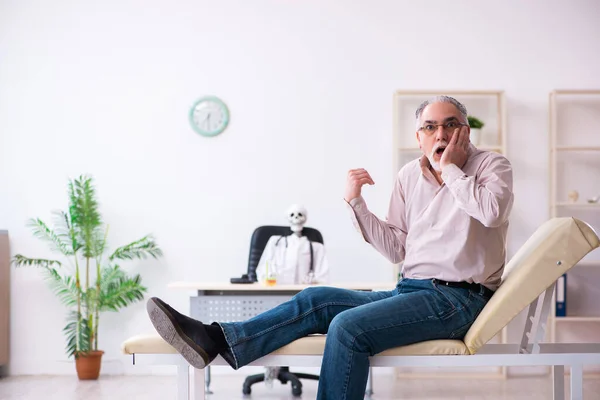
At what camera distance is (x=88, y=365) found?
473 cm

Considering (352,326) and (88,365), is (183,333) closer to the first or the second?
(352,326)

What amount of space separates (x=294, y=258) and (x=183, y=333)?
231 cm

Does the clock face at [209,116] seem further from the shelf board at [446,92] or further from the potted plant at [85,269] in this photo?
the shelf board at [446,92]

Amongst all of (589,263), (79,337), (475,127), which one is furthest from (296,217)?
(589,263)

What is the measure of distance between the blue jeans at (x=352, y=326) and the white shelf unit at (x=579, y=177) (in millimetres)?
3020

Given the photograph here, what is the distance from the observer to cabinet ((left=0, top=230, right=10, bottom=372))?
4.90 metres

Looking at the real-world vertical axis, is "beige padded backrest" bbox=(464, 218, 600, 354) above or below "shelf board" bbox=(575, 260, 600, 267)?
above

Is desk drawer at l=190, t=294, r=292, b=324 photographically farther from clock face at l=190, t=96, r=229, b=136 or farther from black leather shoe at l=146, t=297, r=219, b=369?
black leather shoe at l=146, t=297, r=219, b=369

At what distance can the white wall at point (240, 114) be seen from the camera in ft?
16.5

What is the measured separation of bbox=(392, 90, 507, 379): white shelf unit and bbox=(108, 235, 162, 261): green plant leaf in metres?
1.67

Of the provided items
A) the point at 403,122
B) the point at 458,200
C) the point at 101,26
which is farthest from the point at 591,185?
the point at 101,26

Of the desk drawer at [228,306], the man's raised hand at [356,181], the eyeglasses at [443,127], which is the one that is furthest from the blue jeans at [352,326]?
the desk drawer at [228,306]

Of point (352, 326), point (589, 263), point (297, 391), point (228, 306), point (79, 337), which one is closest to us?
point (352, 326)

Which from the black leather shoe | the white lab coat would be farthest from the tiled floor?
the black leather shoe
